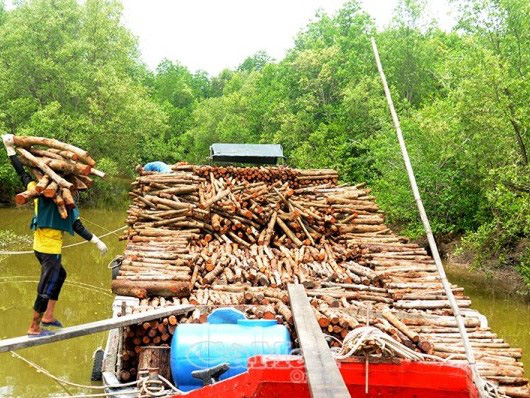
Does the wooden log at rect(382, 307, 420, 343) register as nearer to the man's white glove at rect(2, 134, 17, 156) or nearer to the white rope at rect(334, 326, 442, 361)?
the white rope at rect(334, 326, 442, 361)

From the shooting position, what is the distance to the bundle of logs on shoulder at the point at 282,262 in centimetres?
741

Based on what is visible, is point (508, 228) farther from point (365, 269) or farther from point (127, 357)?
point (127, 357)

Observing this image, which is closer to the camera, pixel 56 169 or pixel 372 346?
pixel 372 346

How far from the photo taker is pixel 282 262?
37.7ft

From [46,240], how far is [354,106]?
90.9 feet

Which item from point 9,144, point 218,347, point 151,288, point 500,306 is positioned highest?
point 9,144

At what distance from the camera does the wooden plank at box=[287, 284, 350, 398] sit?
4.75 metres

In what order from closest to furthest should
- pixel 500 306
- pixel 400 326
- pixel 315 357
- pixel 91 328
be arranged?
1. pixel 315 357
2. pixel 91 328
3. pixel 400 326
4. pixel 500 306

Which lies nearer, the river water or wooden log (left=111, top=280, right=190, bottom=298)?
wooden log (left=111, top=280, right=190, bottom=298)

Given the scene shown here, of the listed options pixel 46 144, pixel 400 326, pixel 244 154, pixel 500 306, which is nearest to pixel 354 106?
pixel 244 154

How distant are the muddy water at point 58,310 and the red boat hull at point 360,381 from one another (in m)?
5.99

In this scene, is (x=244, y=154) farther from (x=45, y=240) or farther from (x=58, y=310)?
(x=45, y=240)

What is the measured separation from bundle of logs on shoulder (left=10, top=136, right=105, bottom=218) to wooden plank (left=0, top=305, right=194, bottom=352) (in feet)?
4.61

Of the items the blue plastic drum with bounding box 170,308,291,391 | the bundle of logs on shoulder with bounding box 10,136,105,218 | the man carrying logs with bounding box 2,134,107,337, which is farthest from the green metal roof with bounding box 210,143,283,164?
the blue plastic drum with bounding box 170,308,291,391
